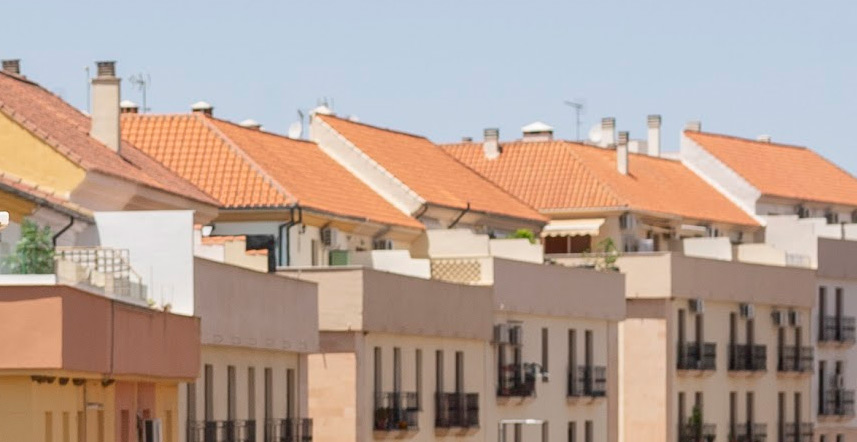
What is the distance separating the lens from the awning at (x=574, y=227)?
3803 inches

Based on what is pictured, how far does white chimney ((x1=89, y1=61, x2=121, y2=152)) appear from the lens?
63.1m

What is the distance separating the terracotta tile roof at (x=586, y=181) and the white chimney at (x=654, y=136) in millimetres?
6055

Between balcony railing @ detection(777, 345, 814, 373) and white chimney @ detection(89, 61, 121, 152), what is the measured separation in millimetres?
36310

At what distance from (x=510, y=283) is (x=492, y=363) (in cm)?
201

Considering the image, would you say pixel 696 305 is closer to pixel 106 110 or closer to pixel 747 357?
pixel 747 357

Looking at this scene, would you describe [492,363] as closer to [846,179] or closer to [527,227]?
[527,227]

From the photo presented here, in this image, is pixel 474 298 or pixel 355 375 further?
pixel 474 298

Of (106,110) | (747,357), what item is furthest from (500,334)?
(747,357)

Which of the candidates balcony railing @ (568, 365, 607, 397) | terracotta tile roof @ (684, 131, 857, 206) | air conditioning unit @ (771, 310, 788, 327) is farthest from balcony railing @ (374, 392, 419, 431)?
terracotta tile roof @ (684, 131, 857, 206)

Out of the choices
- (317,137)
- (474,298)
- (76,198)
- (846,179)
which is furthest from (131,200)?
(846,179)

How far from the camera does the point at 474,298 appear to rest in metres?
72.5

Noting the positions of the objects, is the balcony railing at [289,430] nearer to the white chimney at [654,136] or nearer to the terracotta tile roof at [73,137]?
the terracotta tile roof at [73,137]

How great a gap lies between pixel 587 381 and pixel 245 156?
10.4m

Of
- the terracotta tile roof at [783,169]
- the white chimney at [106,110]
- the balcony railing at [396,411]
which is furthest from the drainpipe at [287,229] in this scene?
the terracotta tile roof at [783,169]
